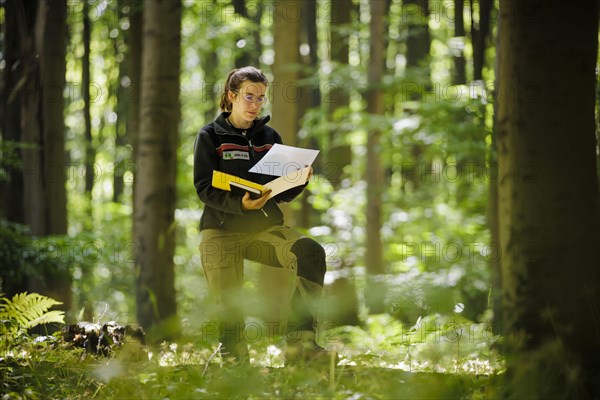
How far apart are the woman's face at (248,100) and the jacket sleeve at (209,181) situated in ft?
0.85

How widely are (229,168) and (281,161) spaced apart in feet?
1.26

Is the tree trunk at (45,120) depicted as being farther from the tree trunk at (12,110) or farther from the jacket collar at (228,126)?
the jacket collar at (228,126)

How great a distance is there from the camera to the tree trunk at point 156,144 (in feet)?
26.4

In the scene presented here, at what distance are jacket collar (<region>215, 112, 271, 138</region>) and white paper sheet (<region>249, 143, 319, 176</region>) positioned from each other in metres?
0.38

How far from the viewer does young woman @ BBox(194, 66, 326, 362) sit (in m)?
4.12

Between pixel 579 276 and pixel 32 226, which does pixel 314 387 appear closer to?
pixel 579 276

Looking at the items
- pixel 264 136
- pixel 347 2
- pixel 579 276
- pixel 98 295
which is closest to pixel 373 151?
pixel 347 2

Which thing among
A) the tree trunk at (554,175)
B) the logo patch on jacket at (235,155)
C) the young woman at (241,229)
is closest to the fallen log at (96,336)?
the young woman at (241,229)

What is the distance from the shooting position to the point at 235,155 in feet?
14.1

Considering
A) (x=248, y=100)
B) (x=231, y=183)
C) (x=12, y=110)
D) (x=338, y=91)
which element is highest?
(x=338, y=91)

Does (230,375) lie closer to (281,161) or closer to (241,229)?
(241,229)

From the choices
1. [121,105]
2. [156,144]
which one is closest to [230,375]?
[156,144]

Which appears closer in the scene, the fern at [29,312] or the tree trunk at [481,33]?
the fern at [29,312]

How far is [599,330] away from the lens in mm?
3393
